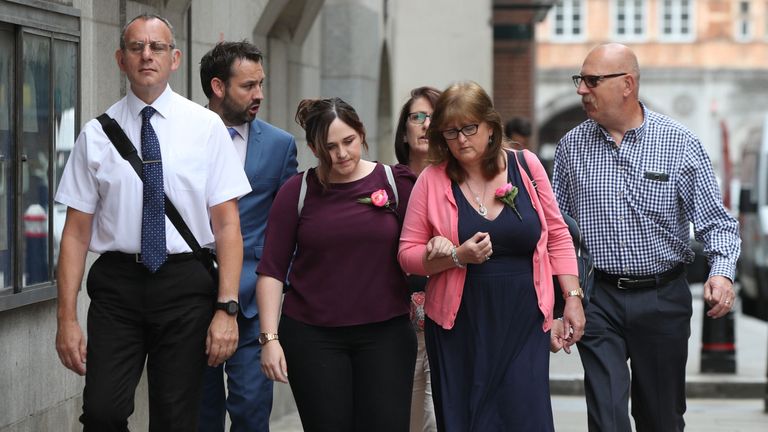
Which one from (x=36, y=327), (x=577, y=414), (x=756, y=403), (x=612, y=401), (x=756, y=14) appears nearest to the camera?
(x=612, y=401)

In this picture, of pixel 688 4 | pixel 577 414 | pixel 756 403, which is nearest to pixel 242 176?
pixel 577 414

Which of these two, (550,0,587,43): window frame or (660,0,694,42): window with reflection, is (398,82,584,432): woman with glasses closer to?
(550,0,587,43): window frame

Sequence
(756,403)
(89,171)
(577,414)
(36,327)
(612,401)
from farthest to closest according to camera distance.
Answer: (756,403)
(577,414)
(36,327)
(612,401)
(89,171)

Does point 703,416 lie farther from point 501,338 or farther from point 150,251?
point 150,251

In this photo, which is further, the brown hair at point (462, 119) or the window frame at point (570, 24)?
the window frame at point (570, 24)

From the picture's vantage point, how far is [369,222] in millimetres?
5676

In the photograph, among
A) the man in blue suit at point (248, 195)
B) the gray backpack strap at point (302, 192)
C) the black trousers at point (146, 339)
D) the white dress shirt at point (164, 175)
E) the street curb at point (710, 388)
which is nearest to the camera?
the black trousers at point (146, 339)

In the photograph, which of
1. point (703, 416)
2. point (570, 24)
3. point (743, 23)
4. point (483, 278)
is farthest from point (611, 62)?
point (743, 23)

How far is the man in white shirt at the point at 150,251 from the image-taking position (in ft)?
17.7

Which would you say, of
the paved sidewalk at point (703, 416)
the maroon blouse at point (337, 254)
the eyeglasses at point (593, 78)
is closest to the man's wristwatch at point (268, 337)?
the maroon blouse at point (337, 254)

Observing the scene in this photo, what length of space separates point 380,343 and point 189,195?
93cm

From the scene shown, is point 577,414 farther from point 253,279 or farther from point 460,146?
point 460,146

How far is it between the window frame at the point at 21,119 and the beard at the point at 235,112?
1009 mm

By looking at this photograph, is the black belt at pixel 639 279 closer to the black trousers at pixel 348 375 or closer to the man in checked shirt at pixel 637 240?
the man in checked shirt at pixel 637 240
